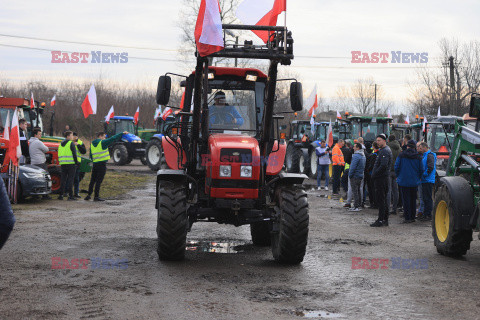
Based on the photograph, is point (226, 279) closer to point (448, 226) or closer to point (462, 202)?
point (462, 202)

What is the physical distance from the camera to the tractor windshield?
30.0ft

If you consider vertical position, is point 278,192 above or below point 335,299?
above

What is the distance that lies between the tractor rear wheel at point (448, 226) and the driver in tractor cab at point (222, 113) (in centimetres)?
334

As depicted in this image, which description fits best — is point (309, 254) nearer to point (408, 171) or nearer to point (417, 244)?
point (417, 244)

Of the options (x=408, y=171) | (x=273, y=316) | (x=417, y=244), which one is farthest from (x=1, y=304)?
Answer: (x=408, y=171)

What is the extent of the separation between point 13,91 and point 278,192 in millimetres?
52081

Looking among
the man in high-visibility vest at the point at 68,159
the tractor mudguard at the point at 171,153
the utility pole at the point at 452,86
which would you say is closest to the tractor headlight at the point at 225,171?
the tractor mudguard at the point at 171,153

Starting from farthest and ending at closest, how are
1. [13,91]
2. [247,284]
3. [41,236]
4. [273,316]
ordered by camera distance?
[13,91]
[41,236]
[247,284]
[273,316]

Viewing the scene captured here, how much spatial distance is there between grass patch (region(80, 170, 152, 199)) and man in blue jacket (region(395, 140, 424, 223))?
8.71 m

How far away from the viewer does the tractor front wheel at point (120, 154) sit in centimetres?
3203

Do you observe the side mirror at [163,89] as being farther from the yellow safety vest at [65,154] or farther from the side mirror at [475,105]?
the yellow safety vest at [65,154]

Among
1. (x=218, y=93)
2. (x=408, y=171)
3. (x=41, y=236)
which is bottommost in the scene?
(x=41, y=236)

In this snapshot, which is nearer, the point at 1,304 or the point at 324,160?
the point at 1,304

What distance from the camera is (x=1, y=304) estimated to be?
19.9ft
